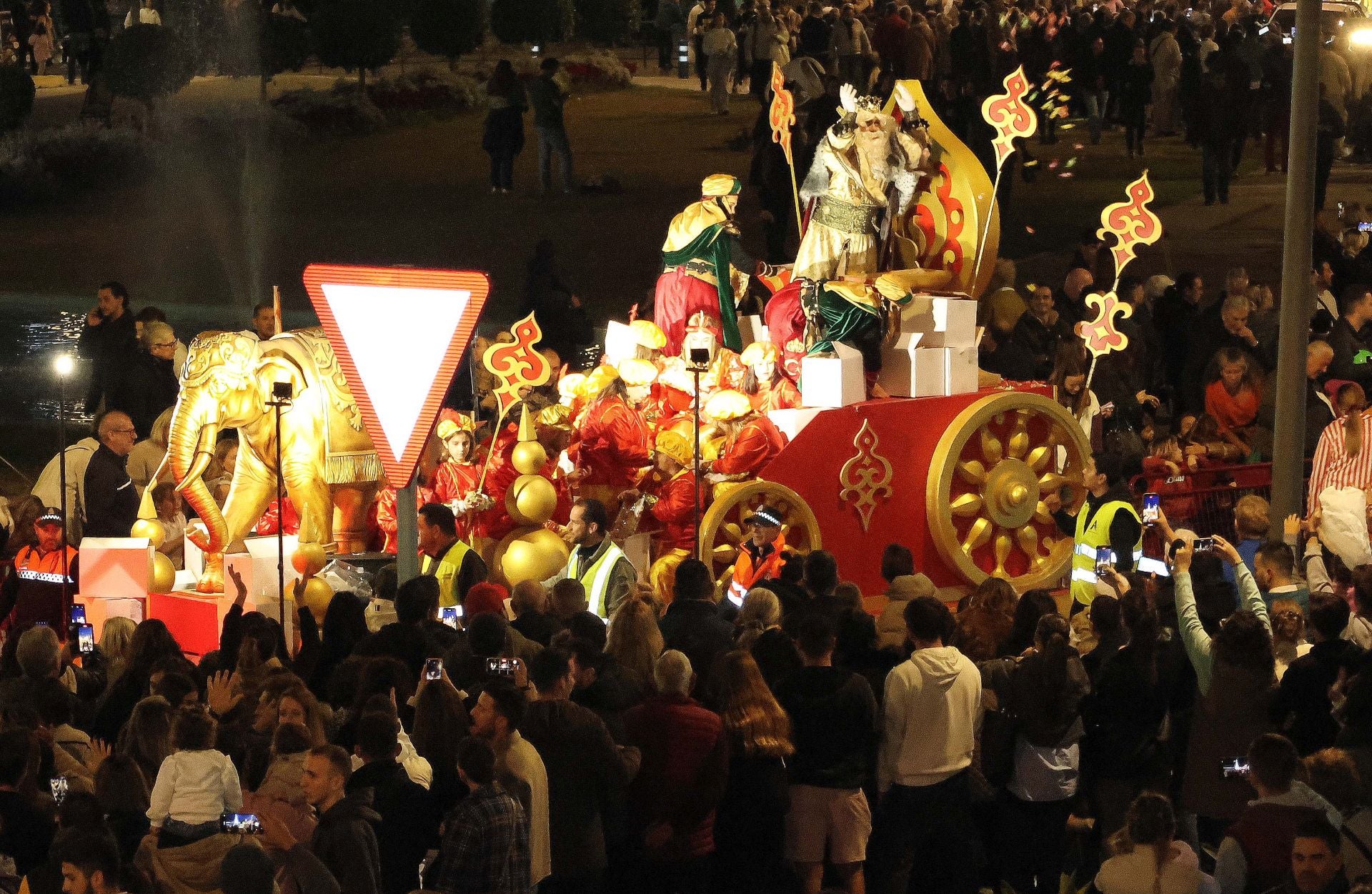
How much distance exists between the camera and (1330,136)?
2431cm

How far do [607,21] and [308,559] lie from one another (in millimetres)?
16678

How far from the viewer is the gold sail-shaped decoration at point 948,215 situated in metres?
15.2

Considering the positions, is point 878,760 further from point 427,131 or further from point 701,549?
point 427,131

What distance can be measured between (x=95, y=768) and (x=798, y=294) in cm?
727

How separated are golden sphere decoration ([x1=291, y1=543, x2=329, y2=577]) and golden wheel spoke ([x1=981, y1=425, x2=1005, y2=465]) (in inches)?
158

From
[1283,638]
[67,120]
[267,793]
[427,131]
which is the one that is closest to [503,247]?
[427,131]

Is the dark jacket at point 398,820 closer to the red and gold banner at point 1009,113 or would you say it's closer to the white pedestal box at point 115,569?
the white pedestal box at point 115,569

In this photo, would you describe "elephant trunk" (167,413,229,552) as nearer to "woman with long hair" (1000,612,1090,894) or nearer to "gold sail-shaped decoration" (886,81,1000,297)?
"gold sail-shaped decoration" (886,81,1000,297)

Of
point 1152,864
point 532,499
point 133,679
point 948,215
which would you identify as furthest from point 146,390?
point 1152,864

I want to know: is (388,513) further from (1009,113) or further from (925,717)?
(925,717)

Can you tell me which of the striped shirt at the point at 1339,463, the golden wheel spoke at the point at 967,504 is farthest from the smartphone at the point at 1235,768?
the golden wheel spoke at the point at 967,504

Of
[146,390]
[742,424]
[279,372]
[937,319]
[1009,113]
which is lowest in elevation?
[146,390]

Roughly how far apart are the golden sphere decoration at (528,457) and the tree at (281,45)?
1433cm

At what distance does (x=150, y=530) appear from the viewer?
1402 centimetres
